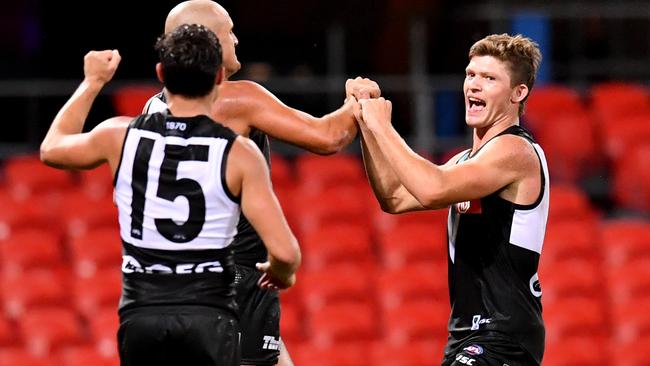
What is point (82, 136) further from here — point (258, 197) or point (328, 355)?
point (328, 355)

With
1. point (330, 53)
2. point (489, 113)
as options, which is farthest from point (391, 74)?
point (489, 113)

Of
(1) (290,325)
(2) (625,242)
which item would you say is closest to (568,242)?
(2) (625,242)

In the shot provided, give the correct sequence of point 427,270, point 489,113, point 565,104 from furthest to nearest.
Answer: point 565,104
point 427,270
point 489,113

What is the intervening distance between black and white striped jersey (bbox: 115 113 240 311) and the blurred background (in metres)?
4.86

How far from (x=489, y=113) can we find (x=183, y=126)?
137cm

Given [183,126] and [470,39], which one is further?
[470,39]

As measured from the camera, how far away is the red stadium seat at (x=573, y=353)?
33.0 feet

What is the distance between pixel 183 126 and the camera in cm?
471

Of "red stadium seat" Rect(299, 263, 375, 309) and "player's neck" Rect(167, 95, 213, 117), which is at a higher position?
"player's neck" Rect(167, 95, 213, 117)

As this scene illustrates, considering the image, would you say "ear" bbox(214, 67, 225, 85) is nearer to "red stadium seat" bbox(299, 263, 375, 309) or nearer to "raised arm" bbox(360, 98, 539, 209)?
"raised arm" bbox(360, 98, 539, 209)

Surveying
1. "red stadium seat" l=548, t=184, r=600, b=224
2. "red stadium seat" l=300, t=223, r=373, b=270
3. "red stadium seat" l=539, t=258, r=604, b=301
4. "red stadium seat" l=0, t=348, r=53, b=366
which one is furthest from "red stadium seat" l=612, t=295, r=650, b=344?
"red stadium seat" l=0, t=348, r=53, b=366

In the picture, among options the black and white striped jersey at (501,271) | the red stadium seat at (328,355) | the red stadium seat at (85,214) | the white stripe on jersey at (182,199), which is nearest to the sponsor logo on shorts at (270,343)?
the black and white striped jersey at (501,271)

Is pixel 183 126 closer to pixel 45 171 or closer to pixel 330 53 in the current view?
pixel 45 171

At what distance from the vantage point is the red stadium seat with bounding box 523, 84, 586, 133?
11.8 m
